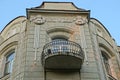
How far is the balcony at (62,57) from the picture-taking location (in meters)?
13.4

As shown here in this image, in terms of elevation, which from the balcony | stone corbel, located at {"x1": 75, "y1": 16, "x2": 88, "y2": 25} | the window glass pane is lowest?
the balcony

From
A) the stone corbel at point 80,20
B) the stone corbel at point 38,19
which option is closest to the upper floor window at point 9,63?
the stone corbel at point 38,19

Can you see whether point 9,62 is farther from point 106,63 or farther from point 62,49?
point 106,63

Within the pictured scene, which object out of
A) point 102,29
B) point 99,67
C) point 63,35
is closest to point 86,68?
point 99,67

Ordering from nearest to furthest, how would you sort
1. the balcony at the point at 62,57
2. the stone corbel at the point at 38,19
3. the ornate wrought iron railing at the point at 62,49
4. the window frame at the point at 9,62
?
the balcony at the point at 62,57
the ornate wrought iron railing at the point at 62,49
the window frame at the point at 9,62
the stone corbel at the point at 38,19

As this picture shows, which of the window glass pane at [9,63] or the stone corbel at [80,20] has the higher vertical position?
the stone corbel at [80,20]

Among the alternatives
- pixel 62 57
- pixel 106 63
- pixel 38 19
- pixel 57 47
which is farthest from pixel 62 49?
pixel 106 63

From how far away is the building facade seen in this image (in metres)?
13.8

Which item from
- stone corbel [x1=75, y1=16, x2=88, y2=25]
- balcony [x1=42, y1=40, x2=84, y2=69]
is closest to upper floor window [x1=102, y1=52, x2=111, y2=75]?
stone corbel [x1=75, y1=16, x2=88, y2=25]

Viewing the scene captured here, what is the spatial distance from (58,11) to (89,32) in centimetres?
257

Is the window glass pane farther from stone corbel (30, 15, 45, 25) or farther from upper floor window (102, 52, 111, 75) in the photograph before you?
upper floor window (102, 52, 111, 75)

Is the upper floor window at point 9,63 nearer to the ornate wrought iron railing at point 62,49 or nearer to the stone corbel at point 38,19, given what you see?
the stone corbel at point 38,19

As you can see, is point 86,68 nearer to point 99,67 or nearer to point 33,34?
point 99,67

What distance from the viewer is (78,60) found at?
44.6 feet
